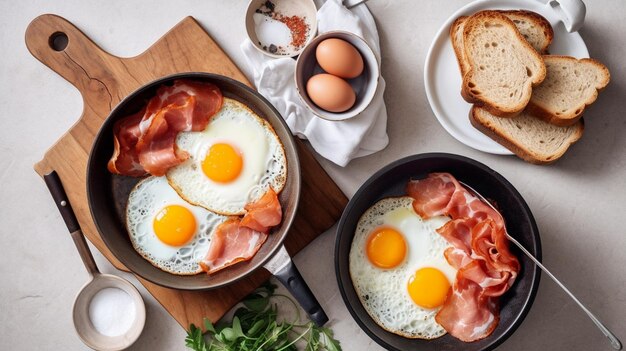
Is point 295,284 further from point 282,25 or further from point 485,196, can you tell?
point 282,25

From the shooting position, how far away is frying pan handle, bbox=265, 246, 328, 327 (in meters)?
2.38

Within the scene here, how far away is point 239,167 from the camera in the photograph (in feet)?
8.36

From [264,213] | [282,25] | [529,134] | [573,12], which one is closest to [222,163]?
[264,213]

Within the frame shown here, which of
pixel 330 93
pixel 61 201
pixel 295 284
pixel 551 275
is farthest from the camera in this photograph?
pixel 61 201

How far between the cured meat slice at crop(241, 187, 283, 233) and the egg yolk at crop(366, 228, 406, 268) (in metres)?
0.46

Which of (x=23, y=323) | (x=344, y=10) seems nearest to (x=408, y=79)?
(x=344, y=10)

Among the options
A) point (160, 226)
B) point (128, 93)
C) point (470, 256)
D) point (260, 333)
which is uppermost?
point (128, 93)

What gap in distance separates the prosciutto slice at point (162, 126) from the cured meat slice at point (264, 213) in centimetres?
40

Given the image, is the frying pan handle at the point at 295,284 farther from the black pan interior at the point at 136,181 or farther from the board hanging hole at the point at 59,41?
the board hanging hole at the point at 59,41

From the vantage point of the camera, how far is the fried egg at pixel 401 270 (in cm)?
254

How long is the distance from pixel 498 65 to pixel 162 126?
1.63 metres

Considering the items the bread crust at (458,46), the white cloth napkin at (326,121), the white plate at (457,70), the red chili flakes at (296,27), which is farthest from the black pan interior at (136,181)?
the bread crust at (458,46)

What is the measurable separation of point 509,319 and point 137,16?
2320mm

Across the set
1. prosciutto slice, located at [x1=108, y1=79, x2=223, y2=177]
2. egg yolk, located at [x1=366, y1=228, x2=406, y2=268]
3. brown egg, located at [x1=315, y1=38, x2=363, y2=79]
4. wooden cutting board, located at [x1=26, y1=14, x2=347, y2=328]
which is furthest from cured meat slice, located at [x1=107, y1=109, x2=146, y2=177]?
egg yolk, located at [x1=366, y1=228, x2=406, y2=268]
